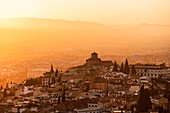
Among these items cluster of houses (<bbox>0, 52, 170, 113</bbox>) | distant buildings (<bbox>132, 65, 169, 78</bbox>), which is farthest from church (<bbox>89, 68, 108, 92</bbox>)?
distant buildings (<bbox>132, 65, 169, 78</bbox>)

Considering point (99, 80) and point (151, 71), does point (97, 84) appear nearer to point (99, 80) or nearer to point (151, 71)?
point (99, 80)

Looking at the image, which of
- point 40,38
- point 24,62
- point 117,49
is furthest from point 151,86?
point 40,38

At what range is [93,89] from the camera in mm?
47938

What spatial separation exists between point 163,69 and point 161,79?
20.5ft

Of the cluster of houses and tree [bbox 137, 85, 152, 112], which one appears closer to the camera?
tree [bbox 137, 85, 152, 112]

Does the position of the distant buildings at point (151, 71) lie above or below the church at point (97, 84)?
above

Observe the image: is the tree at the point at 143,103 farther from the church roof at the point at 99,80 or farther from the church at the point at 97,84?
the church roof at the point at 99,80

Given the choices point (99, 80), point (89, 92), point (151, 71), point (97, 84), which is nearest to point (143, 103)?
point (89, 92)

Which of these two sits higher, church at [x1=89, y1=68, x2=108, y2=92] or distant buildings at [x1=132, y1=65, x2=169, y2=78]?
distant buildings at [x1=132, y1=65, x2=169, y2=78]

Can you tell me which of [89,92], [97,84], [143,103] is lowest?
[89,92]

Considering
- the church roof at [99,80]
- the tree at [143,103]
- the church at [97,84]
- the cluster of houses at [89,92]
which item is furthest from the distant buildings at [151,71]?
the tree at [143,103]

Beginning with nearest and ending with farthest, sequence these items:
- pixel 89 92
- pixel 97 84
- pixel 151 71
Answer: pixel 89 92
pixel 97 84
pixel 151 71

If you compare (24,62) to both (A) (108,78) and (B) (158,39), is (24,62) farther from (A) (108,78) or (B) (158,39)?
(A) (108,78)

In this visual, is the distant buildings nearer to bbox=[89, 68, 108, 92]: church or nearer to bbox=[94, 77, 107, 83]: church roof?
bbox=[94, 77, 107, 83]: church roof
